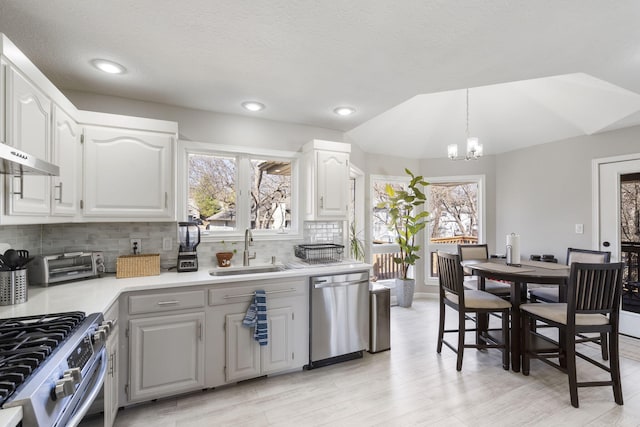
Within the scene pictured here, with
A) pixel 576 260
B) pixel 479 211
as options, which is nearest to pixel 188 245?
pixel 576 260

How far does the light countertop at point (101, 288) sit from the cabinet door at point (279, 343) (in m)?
0.33

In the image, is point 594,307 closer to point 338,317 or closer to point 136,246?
point 338,317

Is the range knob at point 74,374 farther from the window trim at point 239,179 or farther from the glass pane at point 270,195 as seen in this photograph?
the glass pane at point 270,195

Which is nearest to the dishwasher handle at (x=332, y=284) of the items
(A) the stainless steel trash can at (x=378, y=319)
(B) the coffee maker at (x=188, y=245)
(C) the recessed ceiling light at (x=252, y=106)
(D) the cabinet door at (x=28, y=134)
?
(A) the stainless steel trash can at (x=378, y=319)

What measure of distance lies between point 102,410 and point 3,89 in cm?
156

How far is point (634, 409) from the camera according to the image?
2102 mm

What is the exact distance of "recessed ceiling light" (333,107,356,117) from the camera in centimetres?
292

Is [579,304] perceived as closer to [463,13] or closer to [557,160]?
[463,13]

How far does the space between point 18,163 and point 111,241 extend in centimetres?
158

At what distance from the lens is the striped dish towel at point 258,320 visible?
2.37m

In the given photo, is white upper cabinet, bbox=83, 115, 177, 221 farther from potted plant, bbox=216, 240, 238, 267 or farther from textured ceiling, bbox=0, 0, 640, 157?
potted plant, bbox=216, 240, 238, 267

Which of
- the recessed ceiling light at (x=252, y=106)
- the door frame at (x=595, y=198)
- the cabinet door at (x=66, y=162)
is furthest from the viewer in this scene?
the door frame at (x=595, y=198)

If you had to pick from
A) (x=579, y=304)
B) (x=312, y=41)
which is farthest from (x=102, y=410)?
(x=579, y=304)

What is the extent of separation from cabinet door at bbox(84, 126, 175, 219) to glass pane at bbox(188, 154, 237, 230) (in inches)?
17.0
